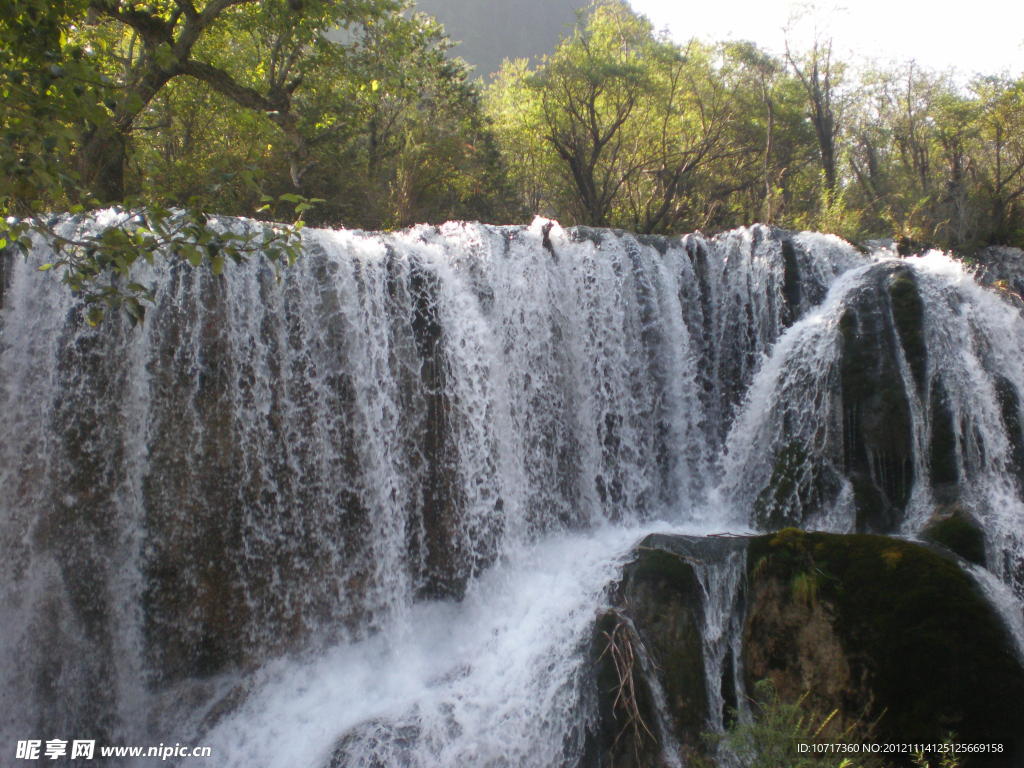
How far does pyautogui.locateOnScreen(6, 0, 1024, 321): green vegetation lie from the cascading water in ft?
11.8

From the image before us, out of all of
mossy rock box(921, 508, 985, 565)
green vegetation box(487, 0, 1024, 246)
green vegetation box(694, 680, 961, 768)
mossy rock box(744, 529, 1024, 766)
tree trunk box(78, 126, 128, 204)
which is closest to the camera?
Answer: green vegetation box(694, 680, 961, 768)

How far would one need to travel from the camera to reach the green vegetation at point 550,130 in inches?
391

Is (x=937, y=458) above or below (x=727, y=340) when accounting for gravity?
below

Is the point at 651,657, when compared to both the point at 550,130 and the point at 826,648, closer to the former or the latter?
the point at 826,648

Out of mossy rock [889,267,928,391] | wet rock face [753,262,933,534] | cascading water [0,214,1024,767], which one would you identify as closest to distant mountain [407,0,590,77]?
cascading water [0,214,1024,767]

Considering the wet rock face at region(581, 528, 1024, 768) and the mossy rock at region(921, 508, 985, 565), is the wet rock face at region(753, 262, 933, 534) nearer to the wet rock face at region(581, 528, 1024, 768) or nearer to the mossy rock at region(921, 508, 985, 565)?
the mossy rock at region(921, 508, 985, 565)

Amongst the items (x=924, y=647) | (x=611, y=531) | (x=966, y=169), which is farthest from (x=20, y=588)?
(x=966, y=169)

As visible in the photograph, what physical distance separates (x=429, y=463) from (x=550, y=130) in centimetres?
1027

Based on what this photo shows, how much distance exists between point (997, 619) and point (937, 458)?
220 centimetres

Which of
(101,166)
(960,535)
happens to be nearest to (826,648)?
(960,535)

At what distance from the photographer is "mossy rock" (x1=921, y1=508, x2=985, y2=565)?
5461mm

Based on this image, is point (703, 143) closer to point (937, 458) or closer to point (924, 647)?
point (937, 458)

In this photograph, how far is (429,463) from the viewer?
671 cm

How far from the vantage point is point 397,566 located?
6438mm
